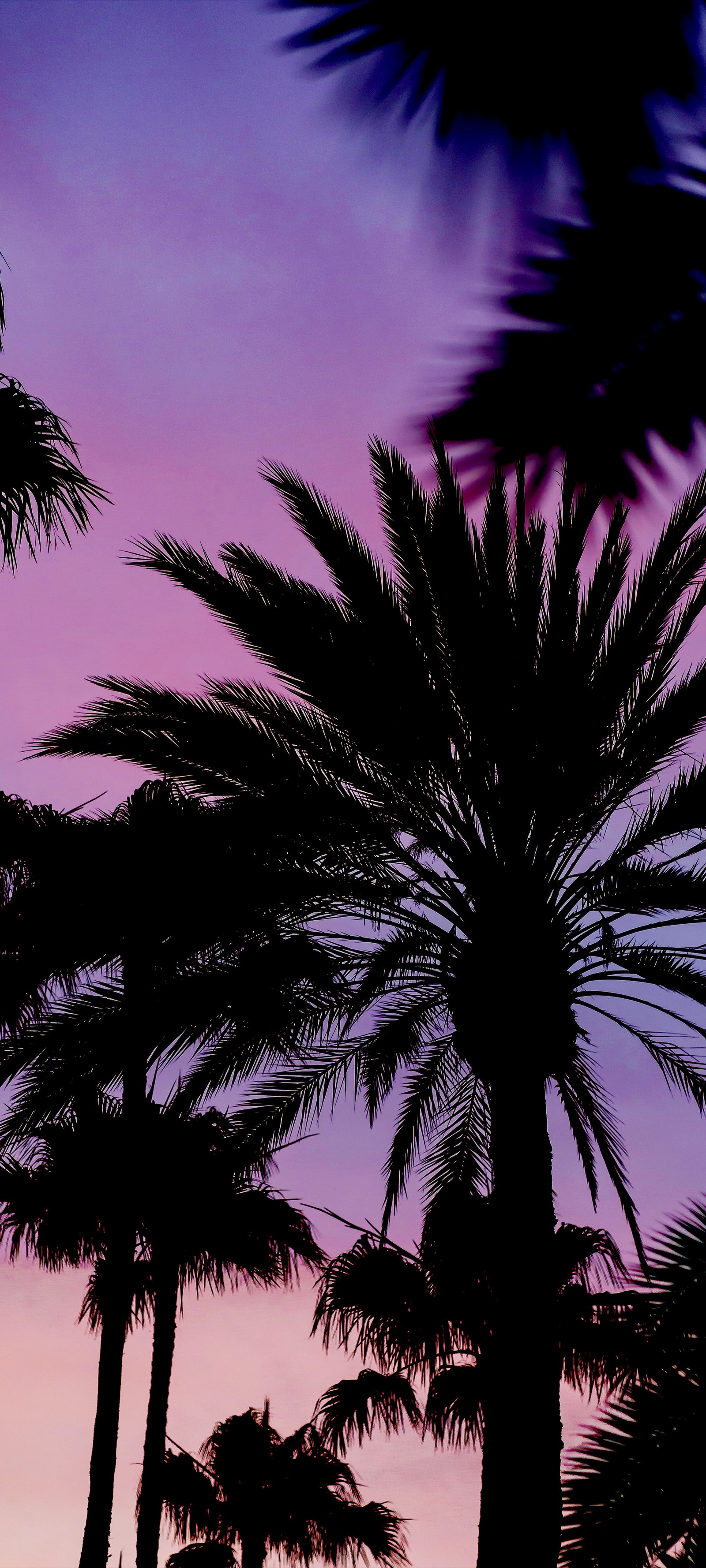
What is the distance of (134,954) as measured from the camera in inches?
458

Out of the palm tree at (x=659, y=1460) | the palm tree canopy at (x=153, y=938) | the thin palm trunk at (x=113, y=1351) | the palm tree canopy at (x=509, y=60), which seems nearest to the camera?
the palm tree canopy at (x=509, y=60)

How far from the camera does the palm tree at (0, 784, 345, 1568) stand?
33.1 feet

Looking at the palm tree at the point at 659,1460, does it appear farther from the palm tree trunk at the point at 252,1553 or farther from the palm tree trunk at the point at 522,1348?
→ the palm tree trunk at the point at 252,1553

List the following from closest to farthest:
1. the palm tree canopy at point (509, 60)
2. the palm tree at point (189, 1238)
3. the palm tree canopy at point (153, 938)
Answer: the palm tree canopy at point (509, 60)
the palm tree canopy at point (153, 938)
the palm tree at point (189, 1238)

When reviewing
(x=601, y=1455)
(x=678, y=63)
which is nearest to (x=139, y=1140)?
(x=601, y=1455)

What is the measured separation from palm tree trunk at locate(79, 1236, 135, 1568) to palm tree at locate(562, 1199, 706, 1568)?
10005mm

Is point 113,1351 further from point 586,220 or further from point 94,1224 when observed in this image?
point 586,220

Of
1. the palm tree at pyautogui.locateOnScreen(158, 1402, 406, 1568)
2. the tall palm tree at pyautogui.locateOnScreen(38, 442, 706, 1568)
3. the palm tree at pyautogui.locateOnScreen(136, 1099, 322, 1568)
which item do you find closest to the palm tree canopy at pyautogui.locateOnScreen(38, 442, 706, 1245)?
the tall palm tree at pyautogui.locateOnScreen(38, 442, 706, 1568)

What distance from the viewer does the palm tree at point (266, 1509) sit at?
60.5ft

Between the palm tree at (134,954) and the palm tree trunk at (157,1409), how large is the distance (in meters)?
3.77

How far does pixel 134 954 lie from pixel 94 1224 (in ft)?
17.1

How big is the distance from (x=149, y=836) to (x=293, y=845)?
281 cm

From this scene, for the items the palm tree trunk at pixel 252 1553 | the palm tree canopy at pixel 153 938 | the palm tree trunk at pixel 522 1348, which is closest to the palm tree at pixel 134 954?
the palm tree canopy at pixel 153 938

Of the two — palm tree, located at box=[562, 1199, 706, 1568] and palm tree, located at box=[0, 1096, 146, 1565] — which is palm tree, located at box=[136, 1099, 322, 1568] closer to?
palm tree, located at box=[0, 1096, 146, 1565]
